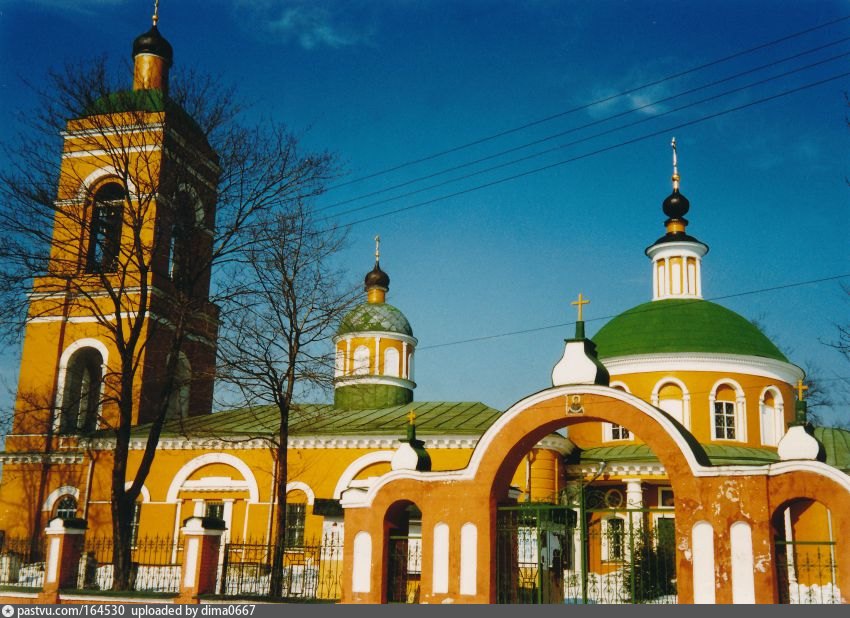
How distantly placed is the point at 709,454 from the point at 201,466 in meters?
13.3

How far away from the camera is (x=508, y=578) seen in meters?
13.6

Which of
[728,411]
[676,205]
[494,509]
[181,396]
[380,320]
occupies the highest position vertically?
[676,205]

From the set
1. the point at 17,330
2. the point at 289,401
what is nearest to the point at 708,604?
the point at 289,401

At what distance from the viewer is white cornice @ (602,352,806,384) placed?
85.6 feet

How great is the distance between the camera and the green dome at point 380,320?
1178 inches

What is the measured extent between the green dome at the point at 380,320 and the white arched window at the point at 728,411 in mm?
9737

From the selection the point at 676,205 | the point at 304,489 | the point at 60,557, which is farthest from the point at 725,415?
the point at 60,557

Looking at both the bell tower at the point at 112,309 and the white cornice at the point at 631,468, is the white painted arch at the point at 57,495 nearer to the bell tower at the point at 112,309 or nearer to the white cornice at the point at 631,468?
the bell tower at the point at 112,309

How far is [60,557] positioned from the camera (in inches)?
624

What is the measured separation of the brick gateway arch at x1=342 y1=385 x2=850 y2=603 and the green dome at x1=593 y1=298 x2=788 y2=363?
13.9 metres

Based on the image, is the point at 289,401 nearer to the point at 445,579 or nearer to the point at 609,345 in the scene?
the point at 445,579

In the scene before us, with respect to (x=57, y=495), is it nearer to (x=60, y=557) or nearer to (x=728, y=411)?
(x=60, y=557)

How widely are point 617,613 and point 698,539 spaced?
1.72 meters

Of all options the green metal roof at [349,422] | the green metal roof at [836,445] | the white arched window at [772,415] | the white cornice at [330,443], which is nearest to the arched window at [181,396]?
the green metal roof at [349,422]
